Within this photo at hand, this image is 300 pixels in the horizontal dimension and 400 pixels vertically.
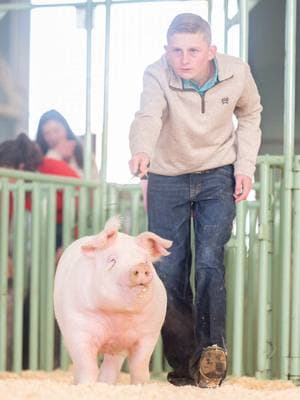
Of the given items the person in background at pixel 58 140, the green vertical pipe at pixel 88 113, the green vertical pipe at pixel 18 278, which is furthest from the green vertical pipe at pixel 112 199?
the person in background at pixel 58 140

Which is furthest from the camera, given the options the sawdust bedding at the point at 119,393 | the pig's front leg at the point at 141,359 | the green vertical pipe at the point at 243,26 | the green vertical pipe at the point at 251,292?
the green vertical pipe at the point at 251,292

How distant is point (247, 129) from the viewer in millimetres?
2990

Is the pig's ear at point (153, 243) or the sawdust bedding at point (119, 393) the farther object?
the pig's ear at point (153, 243)

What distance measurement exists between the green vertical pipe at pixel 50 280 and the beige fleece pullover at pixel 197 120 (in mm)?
792

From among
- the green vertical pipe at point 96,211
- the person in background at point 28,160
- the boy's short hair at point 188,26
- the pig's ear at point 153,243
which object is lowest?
the pig's ear at point 153,243

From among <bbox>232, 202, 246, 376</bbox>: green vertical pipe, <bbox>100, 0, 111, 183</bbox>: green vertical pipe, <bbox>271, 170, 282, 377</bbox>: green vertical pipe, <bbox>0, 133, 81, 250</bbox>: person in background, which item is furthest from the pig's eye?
<bbox>0, 133, 81, 250</bbox>: person in background

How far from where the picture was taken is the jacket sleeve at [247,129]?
2.94 metres

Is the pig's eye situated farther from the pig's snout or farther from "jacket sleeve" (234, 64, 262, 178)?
"jacket sleeve" (234, 64, 262, 178)

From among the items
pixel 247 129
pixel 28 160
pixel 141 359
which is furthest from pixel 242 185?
pixel 28 160

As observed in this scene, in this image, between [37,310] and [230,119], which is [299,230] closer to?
[230,119]

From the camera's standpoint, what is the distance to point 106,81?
12.6 feet

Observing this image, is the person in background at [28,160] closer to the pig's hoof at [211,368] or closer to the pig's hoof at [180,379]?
the pig's hoof at [180,379]

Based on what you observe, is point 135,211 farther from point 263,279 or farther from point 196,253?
point 196,253

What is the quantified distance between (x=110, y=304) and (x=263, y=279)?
93 cm
